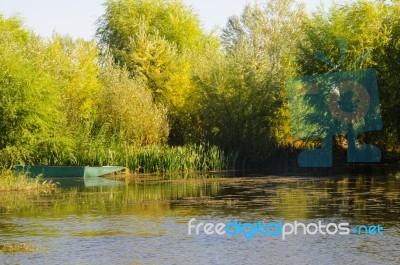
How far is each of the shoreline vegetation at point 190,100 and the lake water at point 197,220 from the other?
269 inches

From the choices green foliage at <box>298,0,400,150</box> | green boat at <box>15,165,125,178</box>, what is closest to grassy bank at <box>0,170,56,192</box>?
→ green boat at <box>15,165,125,178</box>

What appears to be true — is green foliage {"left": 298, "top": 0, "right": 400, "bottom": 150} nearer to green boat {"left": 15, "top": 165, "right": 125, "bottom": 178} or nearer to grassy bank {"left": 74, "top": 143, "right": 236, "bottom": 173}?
grassy bank {"left": 74, "top": 143, "right": 236, "bottom": 173}

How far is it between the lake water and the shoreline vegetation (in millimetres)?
6824

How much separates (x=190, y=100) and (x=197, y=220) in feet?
86.5

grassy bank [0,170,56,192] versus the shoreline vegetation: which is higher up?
the shoreline vegetation

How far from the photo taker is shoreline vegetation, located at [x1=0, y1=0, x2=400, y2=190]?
37562mm

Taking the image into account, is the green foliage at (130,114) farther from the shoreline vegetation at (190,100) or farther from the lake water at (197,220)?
the lake water at (197,220)

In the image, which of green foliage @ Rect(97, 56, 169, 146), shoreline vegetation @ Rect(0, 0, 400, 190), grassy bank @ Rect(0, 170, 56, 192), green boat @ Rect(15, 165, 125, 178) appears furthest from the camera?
green foliage @ Rect(97, 56, 169, 146)

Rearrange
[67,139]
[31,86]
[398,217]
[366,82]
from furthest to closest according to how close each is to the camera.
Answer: [366,82] < [67,139] < [31,86] < [398,217]

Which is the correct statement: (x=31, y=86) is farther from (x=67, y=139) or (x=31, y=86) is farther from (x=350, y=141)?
(x=350, y=141)

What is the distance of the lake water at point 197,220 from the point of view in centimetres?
1500

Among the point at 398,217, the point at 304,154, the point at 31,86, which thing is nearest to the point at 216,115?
the point at 304,154

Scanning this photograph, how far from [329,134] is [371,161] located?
10.0 ft

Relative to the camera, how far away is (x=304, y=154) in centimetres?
4247
